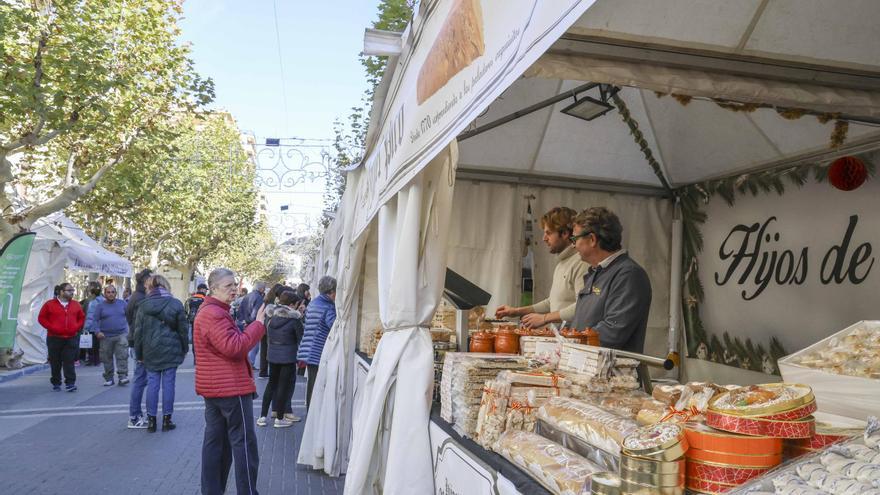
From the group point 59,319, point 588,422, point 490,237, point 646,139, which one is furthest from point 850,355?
point 59,319

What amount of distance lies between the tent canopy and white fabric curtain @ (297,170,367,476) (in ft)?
39.8

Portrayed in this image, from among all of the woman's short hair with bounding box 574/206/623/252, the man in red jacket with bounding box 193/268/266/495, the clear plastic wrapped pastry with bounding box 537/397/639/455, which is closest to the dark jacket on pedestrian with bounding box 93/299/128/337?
the man in red jacket with bounding box 193/268/266/495

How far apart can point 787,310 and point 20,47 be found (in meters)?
13.3

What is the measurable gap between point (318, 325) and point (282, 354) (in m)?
0.75

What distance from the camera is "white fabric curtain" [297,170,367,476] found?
6.26m

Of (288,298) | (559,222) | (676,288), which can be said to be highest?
(559,222)

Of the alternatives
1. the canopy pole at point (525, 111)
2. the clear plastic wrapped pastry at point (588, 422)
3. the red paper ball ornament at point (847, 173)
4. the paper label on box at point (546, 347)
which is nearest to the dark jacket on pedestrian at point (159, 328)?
the canopy pole at point (525, 111)

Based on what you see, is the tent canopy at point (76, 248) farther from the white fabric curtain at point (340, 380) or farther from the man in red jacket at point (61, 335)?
the white fabric curtain at point (340, 380)

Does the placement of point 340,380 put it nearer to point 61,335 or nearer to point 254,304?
point 61,335

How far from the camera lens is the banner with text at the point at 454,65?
58.2 inches

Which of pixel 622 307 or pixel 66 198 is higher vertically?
pixel 66 198

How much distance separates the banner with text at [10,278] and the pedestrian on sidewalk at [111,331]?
320cm

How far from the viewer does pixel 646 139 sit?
20.9 ft

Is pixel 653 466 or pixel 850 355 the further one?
pixel 850 355
